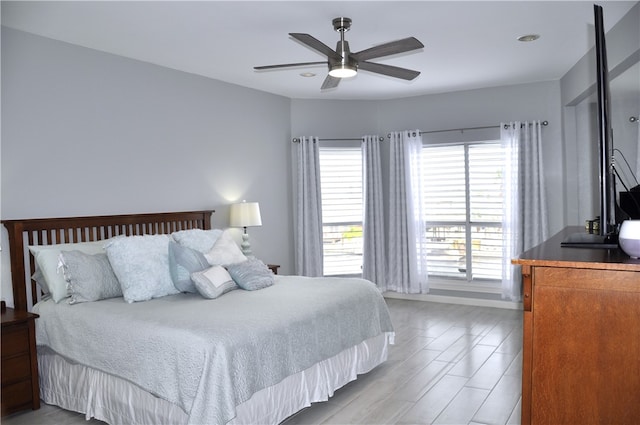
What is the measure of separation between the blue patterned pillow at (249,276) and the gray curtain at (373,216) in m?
2.66

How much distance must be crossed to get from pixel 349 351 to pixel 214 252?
1292 mm

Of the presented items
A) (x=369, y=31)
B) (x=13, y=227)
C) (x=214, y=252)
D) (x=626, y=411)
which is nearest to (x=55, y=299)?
(x=13, y=227)

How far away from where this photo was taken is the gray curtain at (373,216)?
641 cm

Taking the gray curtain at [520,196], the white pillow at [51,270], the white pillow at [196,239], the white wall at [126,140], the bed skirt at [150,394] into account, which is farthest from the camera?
the gray curtain at [520,196]

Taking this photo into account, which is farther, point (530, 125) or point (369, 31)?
point (530, 125)

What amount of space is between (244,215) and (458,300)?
9.61 ft

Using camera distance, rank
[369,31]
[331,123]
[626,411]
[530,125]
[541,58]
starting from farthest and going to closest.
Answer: [331,123]
[530,125]
[541,58]
[369,31]
[626,411]

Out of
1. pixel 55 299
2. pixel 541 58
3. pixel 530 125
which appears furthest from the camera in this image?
pixel 530 125

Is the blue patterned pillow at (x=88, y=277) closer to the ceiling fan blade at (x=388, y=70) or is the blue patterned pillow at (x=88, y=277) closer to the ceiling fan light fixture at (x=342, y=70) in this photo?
the ceiling fan light fixture at (x=342, y=70)

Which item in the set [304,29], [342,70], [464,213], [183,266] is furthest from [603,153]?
[464,213]

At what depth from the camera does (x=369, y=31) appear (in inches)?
149

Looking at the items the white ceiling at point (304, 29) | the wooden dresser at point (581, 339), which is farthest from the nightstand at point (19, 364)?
the wooden dresser at point (581, 339)

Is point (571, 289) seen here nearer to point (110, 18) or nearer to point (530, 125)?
point (110, 18)

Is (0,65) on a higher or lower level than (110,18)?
lower
